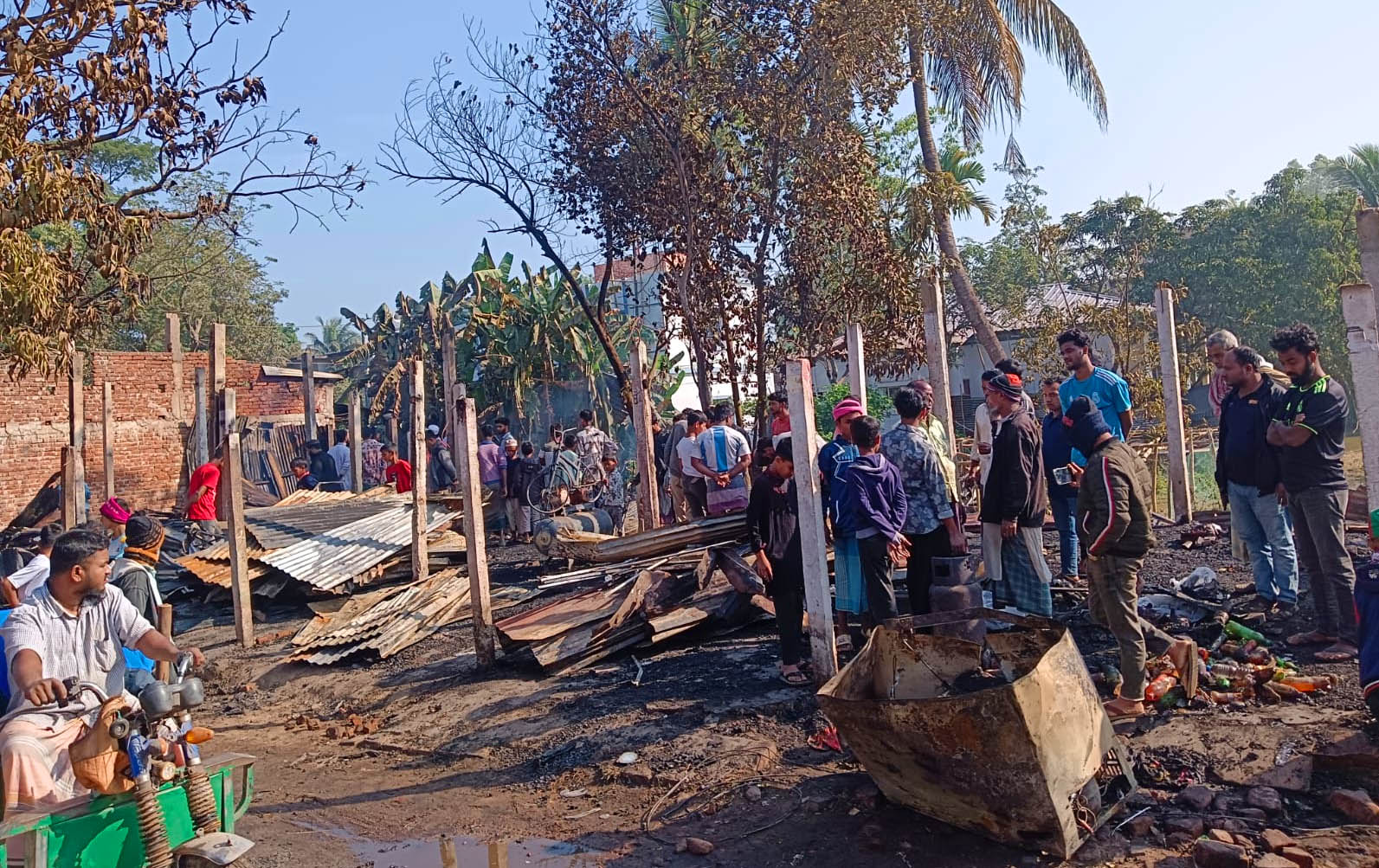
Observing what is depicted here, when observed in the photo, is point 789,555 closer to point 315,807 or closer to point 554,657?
point 554,657

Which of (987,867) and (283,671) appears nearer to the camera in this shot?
(987,867)

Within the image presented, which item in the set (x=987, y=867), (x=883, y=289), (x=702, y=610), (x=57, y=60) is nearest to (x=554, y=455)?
(x=883, y=289)

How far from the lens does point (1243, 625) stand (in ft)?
22.5

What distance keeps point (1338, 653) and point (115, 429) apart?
70.2ft

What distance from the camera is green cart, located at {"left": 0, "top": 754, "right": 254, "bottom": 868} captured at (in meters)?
3.88

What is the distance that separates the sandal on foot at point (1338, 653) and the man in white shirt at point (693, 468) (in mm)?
5971

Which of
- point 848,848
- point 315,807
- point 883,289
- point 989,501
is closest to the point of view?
point 848,848

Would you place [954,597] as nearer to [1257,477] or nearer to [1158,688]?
[1158,688]

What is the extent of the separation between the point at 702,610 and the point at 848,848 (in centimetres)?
367

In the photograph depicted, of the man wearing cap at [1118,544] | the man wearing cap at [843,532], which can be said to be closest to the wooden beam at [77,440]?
the man wearing cap at [843,532]

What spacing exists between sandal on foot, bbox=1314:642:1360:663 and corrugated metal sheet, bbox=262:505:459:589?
939cm

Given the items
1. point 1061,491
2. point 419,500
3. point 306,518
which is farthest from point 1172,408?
point 306,518

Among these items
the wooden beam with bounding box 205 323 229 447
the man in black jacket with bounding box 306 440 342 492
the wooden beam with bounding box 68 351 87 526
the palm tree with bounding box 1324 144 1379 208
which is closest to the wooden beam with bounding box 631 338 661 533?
the wooden beam with bounding box 205 323 229 447

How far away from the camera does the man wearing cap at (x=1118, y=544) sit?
18.0 ft
